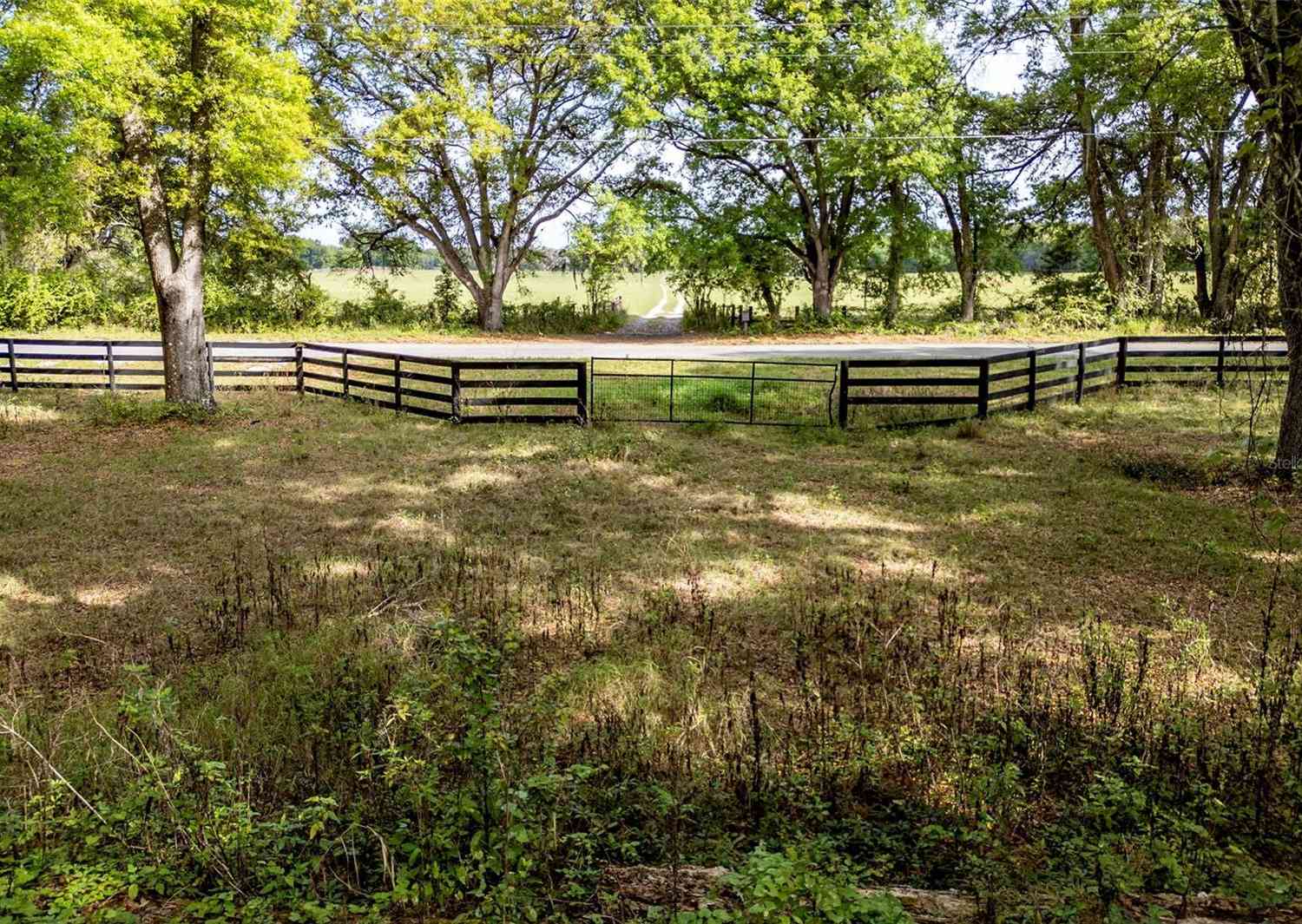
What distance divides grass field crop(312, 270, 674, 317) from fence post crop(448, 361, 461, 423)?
1858 cm

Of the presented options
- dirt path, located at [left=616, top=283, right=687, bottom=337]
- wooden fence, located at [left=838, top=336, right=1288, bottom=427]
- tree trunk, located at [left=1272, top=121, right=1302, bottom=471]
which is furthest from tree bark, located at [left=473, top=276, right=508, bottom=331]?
tree trunk, located at [left=1272, top=121, right=1302, bottom=471]

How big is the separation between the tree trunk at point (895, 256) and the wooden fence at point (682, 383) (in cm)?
1266

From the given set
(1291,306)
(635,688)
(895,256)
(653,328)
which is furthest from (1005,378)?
(653,328)

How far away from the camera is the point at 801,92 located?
30250mm

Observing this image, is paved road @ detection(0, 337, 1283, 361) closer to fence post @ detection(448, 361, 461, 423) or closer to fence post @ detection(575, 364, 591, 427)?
fence post @ detection(575, 364, 591, 427)

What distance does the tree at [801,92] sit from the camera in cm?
3025

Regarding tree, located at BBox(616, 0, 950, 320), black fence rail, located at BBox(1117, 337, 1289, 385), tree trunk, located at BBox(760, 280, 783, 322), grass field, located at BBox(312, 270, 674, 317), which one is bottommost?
black fence rail, located at BBox(1117, 337, 1289, 385)

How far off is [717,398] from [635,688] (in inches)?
461

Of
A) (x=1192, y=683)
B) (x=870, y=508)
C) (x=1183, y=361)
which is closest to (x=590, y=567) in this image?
(x=870, y=508)

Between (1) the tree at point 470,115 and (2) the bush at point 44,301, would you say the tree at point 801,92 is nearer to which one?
(1) the tree at point 470,115

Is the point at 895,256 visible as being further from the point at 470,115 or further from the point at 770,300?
the point at 470,115

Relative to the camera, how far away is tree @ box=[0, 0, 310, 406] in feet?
45.2

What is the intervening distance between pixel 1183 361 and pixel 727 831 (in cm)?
2120

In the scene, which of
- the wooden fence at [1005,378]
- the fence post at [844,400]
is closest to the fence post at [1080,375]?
the wooden fence at [1005,378]
